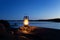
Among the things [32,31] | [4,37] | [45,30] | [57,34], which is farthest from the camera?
[32,31]

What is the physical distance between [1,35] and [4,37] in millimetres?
61

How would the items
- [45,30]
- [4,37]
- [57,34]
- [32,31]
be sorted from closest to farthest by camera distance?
[4,37], [57,34], [45,30], [32,31]

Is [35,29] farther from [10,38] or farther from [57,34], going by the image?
[10,38]

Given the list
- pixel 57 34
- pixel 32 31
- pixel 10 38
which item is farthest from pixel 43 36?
pixel 10 38

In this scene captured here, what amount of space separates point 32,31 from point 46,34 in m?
0.60

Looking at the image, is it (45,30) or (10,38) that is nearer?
(10,38)

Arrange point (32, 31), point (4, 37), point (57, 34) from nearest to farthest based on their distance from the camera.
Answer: point (4, 37)
point (57, 34)
point (32, 31)

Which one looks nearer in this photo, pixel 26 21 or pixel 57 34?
pixel 57 34

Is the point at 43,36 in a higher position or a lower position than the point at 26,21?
lower

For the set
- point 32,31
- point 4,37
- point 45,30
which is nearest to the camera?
point 4,37

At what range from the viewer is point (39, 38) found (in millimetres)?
3496

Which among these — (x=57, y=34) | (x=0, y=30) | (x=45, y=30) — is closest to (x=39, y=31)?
(x=45, y=30)

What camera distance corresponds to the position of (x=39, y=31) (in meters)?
3.85

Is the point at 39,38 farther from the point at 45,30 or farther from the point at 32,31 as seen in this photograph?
the point at 32,31
